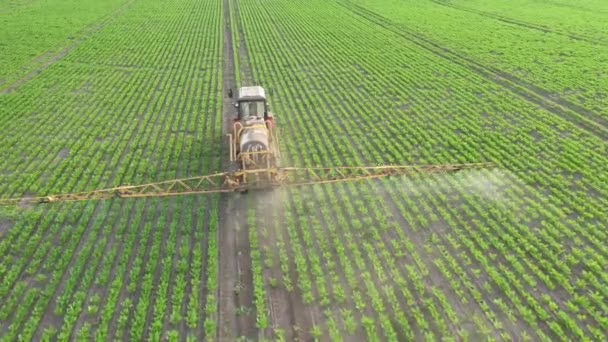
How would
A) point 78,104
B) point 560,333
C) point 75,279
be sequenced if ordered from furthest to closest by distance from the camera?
1. point 78,104
2. point 75,279
3. point 560,333

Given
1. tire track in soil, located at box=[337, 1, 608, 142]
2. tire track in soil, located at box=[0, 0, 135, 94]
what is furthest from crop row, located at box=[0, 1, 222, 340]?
tire track in soil, located at box=[337, 1, 608, 142]

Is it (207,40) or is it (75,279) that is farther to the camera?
(207,40)

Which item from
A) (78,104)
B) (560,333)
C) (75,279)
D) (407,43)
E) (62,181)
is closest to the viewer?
(560,333)

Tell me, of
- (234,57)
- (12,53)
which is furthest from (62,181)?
(12,53)

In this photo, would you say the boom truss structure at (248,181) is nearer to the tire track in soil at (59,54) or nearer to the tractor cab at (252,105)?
the tractor cab at (252,105)

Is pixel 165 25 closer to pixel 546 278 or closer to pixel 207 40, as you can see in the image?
pixel 207 40

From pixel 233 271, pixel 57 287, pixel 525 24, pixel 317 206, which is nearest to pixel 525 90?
pixel 317 206

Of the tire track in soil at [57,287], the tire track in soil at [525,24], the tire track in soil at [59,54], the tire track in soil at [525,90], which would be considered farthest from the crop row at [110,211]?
the tire track in soil at [525,24]
